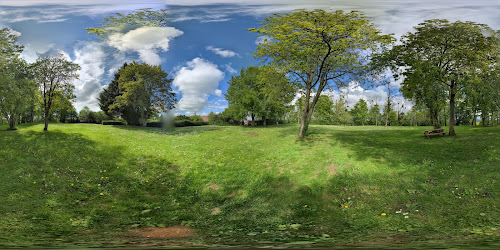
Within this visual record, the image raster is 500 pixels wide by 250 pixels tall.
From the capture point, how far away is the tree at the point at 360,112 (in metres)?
60.6

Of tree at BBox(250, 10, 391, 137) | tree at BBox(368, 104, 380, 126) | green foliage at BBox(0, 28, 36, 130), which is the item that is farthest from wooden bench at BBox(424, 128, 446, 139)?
tree at BBox(368, 104, 380, 126)

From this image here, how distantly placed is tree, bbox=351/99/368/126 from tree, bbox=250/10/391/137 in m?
43.6

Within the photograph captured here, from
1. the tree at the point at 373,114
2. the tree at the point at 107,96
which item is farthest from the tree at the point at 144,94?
the tree at the point at 373,114

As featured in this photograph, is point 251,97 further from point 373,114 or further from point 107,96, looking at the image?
point 373,114

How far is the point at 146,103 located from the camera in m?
28.5

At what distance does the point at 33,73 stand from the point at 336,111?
52.7 meters

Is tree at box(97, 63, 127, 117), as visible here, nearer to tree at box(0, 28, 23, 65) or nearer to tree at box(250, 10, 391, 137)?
tree at box(0, 28, 23, 65)

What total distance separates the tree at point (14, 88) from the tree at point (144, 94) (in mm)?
9990

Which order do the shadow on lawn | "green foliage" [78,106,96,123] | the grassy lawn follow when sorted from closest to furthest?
the grassy lawn < the shadow on lawn < "green foliage" [78,106,96,123]

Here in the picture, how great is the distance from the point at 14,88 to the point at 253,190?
1857 centimetres

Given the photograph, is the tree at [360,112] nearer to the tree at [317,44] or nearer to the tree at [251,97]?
the tree at [251,97]

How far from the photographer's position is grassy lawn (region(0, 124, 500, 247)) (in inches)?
279

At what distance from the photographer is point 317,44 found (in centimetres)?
1714

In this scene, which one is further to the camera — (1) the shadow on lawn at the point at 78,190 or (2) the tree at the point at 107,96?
(2) the tree at the point at 107,96
